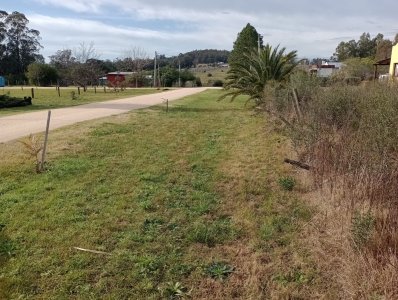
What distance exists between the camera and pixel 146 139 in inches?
417

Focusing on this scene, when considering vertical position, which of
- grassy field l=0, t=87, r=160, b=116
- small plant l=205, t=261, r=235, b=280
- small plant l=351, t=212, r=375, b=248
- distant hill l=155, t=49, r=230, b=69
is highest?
distant hill l=155, t=49, r=230, b=69

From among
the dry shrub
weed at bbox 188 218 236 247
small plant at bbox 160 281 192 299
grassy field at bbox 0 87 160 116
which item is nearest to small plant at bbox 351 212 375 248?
the dry shrub

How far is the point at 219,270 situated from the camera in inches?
147

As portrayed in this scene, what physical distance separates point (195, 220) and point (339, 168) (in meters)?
1.98

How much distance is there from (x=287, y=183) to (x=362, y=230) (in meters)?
2.74

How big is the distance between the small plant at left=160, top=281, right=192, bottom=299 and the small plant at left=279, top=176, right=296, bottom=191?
3.20m

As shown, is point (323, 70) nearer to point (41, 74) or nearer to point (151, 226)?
point (151, 226)

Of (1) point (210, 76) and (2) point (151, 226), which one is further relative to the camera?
(1) point (210, 76)

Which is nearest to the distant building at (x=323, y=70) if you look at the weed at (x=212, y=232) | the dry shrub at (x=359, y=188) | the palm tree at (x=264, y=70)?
the palm tree at (x=264, y=70)

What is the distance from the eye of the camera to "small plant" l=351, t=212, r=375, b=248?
3.57 metres

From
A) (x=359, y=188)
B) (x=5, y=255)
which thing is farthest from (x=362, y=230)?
(x=5, y=255)

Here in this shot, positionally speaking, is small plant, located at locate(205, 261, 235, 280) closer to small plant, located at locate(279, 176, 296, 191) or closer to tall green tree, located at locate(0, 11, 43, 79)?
small plant, located at locate(279, 176, 296, 191)

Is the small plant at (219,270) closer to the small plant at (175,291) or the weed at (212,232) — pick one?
the small plant at (175,291)

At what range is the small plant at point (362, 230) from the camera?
3.57 metres
